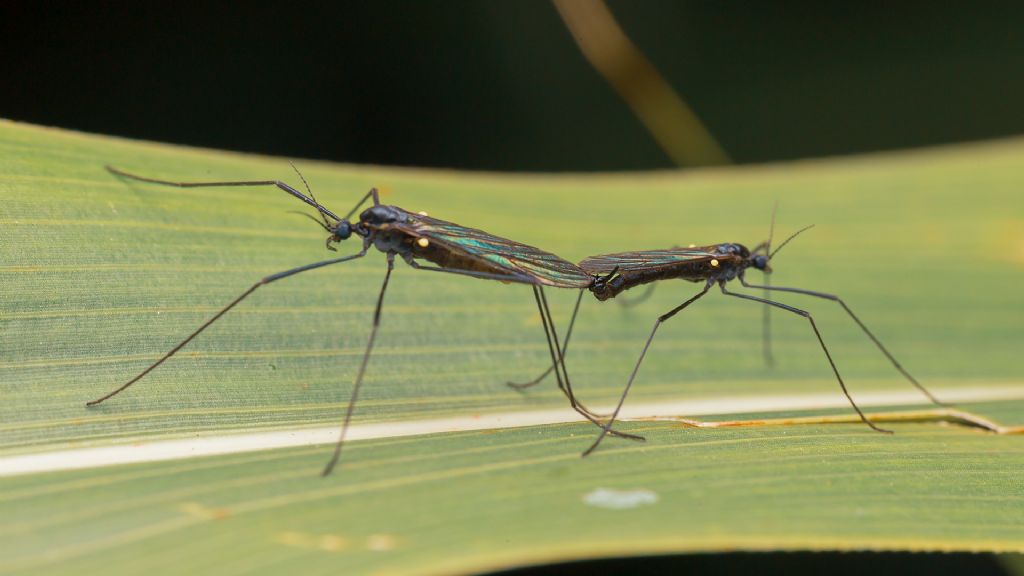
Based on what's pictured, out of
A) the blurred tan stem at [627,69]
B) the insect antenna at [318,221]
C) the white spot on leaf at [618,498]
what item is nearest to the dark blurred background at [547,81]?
the blurred tan stem at [627,69]

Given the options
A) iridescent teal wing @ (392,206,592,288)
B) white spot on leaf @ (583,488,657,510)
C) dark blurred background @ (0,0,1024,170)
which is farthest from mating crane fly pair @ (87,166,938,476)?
dark blurred background @ (0,0,1024,170)

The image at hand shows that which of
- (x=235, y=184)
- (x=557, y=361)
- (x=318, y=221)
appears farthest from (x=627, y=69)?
(x=235, y=184)

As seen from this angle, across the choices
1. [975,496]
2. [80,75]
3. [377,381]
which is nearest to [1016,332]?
[975,496]

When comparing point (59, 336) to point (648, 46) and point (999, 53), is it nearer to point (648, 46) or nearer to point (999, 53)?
point (648, 46)

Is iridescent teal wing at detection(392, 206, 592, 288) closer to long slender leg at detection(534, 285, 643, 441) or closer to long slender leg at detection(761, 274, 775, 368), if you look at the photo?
long slender leg at detection(534, 285, 643, 441)

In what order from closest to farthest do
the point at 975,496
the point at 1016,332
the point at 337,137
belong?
the point at 975,496 < the point at 1016,332 < the point at 337,137
